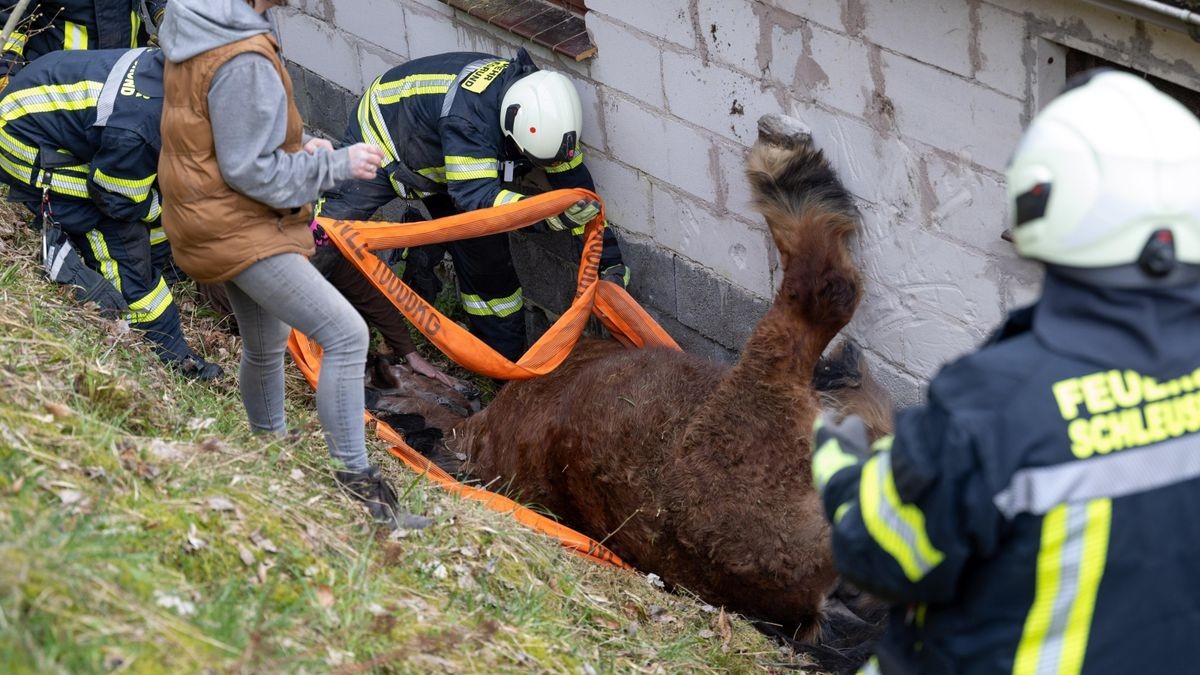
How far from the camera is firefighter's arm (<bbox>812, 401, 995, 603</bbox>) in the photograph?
2010 mm

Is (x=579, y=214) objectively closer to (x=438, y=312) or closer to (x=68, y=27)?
(x=438, y=312)

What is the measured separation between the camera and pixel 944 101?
4.43 metres

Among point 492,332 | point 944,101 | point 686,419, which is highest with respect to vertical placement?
point 944,101

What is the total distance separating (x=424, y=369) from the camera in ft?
20.6

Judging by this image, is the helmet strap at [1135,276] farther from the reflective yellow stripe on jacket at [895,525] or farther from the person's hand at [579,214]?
the person's hand at [579,214]

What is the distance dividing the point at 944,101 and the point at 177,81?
2607 millimetres

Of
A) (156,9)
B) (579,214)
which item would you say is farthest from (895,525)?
(156,9)

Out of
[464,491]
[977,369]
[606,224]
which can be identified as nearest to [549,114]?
[606,224]

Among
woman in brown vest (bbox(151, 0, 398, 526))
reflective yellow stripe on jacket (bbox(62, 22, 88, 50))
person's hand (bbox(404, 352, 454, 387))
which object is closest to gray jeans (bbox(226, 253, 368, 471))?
woman in brown vest (bbox(151, 0, 398, 526))

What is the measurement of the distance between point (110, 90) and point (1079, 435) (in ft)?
14.8

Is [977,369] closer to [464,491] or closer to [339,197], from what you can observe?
[464,491]

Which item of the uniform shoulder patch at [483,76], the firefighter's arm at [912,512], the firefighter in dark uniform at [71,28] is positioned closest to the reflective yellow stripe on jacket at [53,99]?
the firefighter in dark uniform at [71,28]

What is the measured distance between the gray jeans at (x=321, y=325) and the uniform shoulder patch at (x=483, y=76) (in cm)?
210

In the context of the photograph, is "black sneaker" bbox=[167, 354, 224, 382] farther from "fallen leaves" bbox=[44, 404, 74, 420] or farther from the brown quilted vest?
the brown quilted vest
